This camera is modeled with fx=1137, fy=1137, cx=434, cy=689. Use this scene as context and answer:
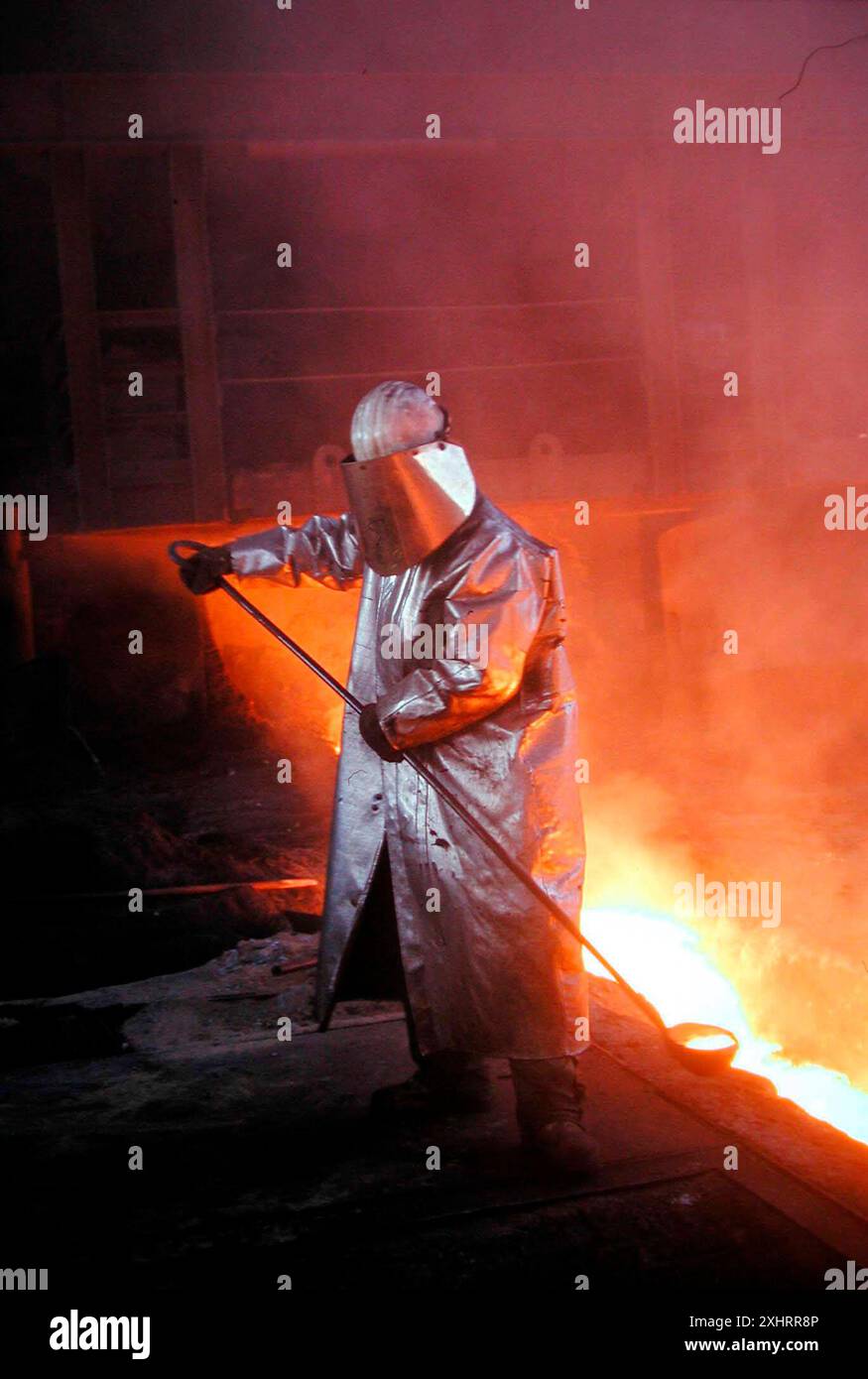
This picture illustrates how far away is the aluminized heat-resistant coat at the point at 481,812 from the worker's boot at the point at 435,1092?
19 centimetres

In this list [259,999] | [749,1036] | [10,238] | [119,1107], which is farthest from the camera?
[10,238]

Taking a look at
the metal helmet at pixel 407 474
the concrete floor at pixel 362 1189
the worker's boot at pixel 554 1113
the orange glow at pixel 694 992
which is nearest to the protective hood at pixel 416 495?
the metal helmet at pixel 407 474

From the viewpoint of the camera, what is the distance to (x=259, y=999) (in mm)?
4086

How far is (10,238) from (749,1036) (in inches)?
319

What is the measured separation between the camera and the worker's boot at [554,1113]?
2.62 m

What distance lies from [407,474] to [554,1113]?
1.59 m

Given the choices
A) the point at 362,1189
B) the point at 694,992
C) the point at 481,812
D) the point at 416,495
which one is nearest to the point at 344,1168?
the point at 362,1189

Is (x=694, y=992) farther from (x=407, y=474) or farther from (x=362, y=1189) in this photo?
(x=407, y=474)

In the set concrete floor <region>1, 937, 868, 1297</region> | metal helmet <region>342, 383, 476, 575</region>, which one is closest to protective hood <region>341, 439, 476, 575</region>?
metal helmet <region>342, 383, 476, 575</region>

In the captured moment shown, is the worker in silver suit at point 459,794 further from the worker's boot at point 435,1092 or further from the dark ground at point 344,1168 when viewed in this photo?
the dark ground at point 344,1168

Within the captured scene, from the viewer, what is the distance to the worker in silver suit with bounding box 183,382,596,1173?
8.91 ft

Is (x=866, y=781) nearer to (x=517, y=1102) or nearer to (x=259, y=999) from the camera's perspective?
(x=259, y=999)

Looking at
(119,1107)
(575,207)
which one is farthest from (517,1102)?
(575,207)

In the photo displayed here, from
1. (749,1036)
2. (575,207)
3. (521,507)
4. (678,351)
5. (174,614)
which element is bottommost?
(749,1036)
